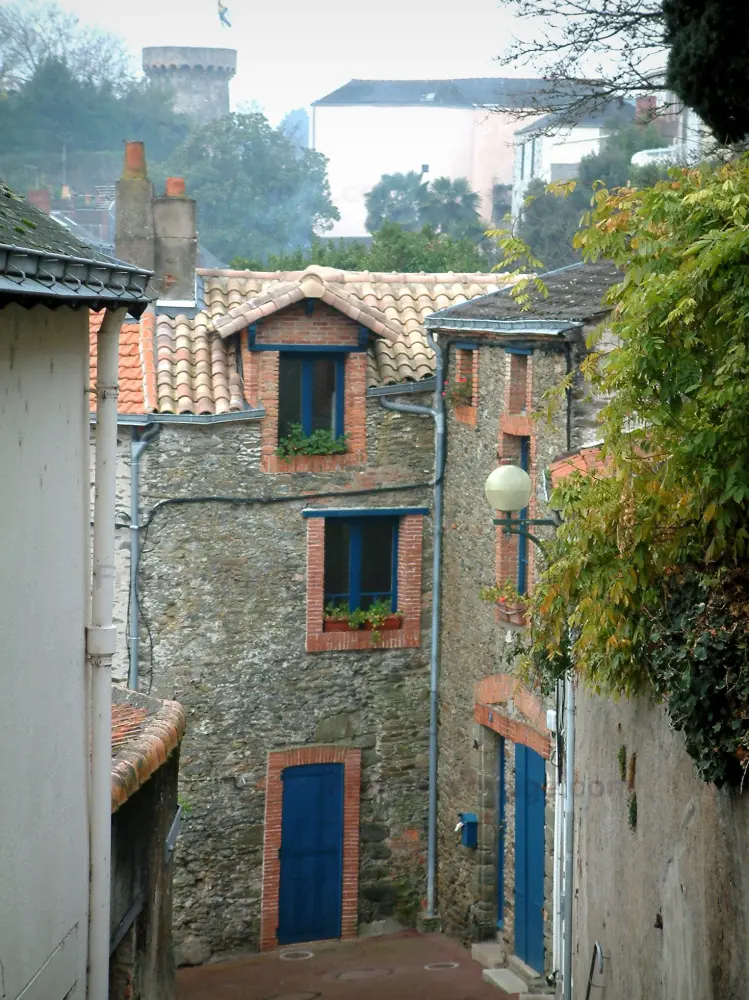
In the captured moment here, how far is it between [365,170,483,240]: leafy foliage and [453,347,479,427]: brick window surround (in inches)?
1286

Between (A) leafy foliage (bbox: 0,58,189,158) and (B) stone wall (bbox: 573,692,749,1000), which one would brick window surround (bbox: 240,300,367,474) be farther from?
(A) leafy foliage (bbox: 0,58,189,158)

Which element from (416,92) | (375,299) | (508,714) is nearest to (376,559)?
(508,714)

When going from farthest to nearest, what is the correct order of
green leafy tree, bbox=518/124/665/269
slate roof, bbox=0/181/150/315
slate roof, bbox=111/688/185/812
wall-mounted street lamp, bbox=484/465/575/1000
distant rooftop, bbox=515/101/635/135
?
distant rooftop, bbox=515/101/635/135 → green leafy tree, bbox=518/124/665/269 → wall-mounted street lamp, bbox=484/465/575/1000 → slate roof, bbox=111/688/185/812 → slate roof, bbox=0/181/150/315

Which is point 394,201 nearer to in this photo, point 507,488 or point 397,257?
point 397,257

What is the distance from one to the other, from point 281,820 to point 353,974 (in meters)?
2.03

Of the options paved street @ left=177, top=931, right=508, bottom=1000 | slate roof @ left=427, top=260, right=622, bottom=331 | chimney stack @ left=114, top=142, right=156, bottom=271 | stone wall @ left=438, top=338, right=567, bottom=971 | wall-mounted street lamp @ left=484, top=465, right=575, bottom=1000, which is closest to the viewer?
wall-mounted street lamp @ left=484, top=465, right=575, bottom=1000

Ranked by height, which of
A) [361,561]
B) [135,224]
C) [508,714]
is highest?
[135,224]

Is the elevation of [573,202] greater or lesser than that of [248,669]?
greater

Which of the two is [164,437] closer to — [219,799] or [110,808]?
[219,799]

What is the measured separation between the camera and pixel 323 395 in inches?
703

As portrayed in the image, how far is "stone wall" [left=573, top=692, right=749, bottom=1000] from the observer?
6914 millimetres

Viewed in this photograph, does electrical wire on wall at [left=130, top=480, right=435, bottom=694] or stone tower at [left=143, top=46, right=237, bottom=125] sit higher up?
stone tower at [left=143, top=46, right=237, bottom=125]

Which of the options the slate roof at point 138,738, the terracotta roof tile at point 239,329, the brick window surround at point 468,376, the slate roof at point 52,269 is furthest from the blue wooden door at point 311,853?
the slate roof at point 52,269

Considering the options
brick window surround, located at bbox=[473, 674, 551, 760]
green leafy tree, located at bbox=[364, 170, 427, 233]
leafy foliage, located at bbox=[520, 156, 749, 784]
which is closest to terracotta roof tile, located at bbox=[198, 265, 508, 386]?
brick window surround, located at bbox=[473, 674, 551, 760]
